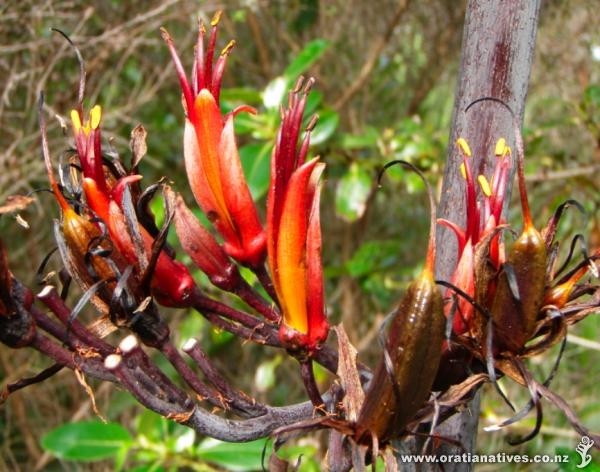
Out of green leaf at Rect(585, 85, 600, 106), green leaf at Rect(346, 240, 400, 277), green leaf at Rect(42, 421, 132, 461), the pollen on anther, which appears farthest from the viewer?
green leaf at Rect(346, 240, 400, 277)

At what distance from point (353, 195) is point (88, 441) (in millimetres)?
831

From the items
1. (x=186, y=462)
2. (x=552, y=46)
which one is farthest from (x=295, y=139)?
(x=552, y=46)

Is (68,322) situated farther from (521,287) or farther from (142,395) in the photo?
(521,287)

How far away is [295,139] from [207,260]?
0.14m

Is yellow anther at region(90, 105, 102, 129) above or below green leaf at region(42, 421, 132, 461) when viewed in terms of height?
above

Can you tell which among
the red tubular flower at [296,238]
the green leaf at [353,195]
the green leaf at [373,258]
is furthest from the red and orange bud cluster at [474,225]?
the green leaf at [373,258]

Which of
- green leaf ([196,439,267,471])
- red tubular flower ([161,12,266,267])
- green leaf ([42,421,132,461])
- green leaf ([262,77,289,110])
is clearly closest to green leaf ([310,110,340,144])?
green leaf ([262,77,289,110])

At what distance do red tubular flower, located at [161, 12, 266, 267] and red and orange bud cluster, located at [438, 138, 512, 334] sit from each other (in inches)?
6.6

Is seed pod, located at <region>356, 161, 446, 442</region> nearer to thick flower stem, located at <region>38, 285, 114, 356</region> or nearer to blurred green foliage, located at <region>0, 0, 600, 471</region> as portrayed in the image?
thick flower stem, located at <region>38, 285, 114, 356</region>

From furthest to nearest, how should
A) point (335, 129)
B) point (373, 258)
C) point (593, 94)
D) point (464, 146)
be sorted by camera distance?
1. point (335, 129)
2. point (373, 258)
3. point (593, 94)
4. point (464, 146)

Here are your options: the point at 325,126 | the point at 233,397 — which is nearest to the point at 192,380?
the point at 233,397

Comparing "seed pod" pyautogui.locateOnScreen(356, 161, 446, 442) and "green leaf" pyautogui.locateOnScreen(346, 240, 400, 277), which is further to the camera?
"green leaf" pyautogui.locateOnScreen(346, 240, 400, 277)

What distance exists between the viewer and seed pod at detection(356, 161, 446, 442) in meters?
0.48

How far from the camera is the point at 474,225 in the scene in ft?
2.01
